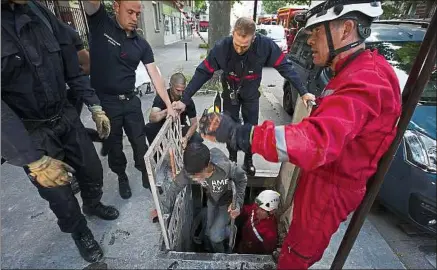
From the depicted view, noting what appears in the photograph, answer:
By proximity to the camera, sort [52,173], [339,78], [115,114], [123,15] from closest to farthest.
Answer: [339,78], [52,173], [123,15], [115,114]

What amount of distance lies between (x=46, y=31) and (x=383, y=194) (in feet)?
10.7

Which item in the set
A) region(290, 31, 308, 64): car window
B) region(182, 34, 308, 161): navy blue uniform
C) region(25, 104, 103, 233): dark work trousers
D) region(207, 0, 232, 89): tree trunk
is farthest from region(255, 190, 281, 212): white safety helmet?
region(207, 0, 232, 89): tree trunk

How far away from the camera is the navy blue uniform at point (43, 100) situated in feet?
4.89

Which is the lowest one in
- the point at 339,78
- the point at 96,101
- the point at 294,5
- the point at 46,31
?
the point at 96,101

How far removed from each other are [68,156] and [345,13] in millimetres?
2125

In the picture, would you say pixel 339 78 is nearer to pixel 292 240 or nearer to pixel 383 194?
→ pixel 292 240

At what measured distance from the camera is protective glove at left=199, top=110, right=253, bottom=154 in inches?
40.1

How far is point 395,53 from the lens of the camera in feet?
10.9

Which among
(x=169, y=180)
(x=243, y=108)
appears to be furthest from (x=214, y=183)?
(x=243, y=108)

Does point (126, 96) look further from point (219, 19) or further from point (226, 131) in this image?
point (219, 19)

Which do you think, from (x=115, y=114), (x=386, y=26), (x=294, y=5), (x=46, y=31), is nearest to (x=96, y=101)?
(x=115, y=114)

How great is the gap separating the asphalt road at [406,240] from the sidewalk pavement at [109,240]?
0.27m

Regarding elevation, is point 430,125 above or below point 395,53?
below

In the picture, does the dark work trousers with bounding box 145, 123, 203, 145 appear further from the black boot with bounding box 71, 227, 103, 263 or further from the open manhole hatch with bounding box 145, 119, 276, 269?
the black boot with bounding box 71, 227, 103, 263
